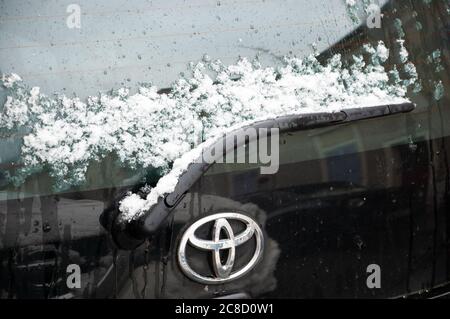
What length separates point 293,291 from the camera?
2.01 meters

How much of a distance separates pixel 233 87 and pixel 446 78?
897mm

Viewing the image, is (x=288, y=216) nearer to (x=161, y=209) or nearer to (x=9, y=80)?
(x=161, y=209)

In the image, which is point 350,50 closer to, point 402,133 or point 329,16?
point 329,16

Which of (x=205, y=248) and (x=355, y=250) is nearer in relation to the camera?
(x=205, y=248)

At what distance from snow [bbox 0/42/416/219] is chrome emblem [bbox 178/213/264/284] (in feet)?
0.58

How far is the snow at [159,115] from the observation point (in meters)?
1.77

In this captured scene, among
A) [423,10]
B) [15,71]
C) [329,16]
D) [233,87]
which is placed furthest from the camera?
[423,10]

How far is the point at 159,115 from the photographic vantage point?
6.03 feet

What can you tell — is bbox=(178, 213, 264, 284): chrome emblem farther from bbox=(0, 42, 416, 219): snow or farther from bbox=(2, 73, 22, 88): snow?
bbox=(2, 73, 22, 88): snow

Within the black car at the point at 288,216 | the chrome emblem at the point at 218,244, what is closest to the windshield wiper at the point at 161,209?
the black car at the point at 288,216

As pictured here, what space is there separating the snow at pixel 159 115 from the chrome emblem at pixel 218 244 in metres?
0.18

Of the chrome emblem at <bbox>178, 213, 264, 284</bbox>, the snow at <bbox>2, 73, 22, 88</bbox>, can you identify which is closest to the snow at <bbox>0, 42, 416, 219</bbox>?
the snow at <bbox>2, 73, 22, 88</bbox>

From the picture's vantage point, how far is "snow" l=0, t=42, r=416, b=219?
5.82 feet
